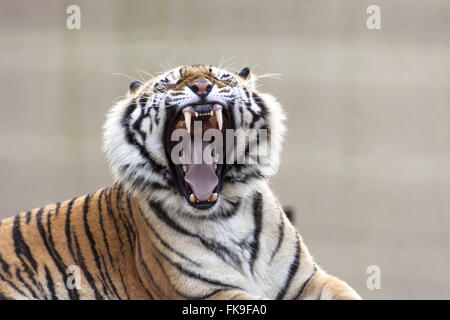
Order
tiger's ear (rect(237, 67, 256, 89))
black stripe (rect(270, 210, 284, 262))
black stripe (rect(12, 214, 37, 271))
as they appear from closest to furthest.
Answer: black stripe (rect(270, 210, 284, 262)) < tiger's ear (rect(237, 67, 256, 89)) < black stripe (rect(12, 214, 37, 271))

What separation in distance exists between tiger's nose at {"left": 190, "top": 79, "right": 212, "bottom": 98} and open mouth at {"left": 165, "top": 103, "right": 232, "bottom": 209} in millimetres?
53

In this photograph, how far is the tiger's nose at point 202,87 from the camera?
9.57 feet

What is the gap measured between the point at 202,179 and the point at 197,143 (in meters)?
0.16

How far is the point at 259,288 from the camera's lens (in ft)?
9.77

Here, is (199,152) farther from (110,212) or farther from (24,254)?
(24,254)

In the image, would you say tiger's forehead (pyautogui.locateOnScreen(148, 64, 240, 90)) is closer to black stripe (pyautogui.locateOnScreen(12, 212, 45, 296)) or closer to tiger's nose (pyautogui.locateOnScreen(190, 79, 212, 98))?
tiger's nose (pyautogui.locateOnScreen(190, 79, 212, 98))

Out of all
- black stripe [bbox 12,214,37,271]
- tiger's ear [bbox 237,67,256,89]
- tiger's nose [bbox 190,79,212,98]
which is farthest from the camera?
black stripe [bbox 12,214,37,271]

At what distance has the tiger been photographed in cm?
295

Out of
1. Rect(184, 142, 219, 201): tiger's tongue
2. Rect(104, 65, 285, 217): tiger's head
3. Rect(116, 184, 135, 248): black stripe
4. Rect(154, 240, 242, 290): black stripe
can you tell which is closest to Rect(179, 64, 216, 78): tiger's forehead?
Rect(104, 65, 285, 217): tiger's head

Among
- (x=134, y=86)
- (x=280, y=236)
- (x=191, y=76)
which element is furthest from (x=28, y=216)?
(x=280, y=236)
